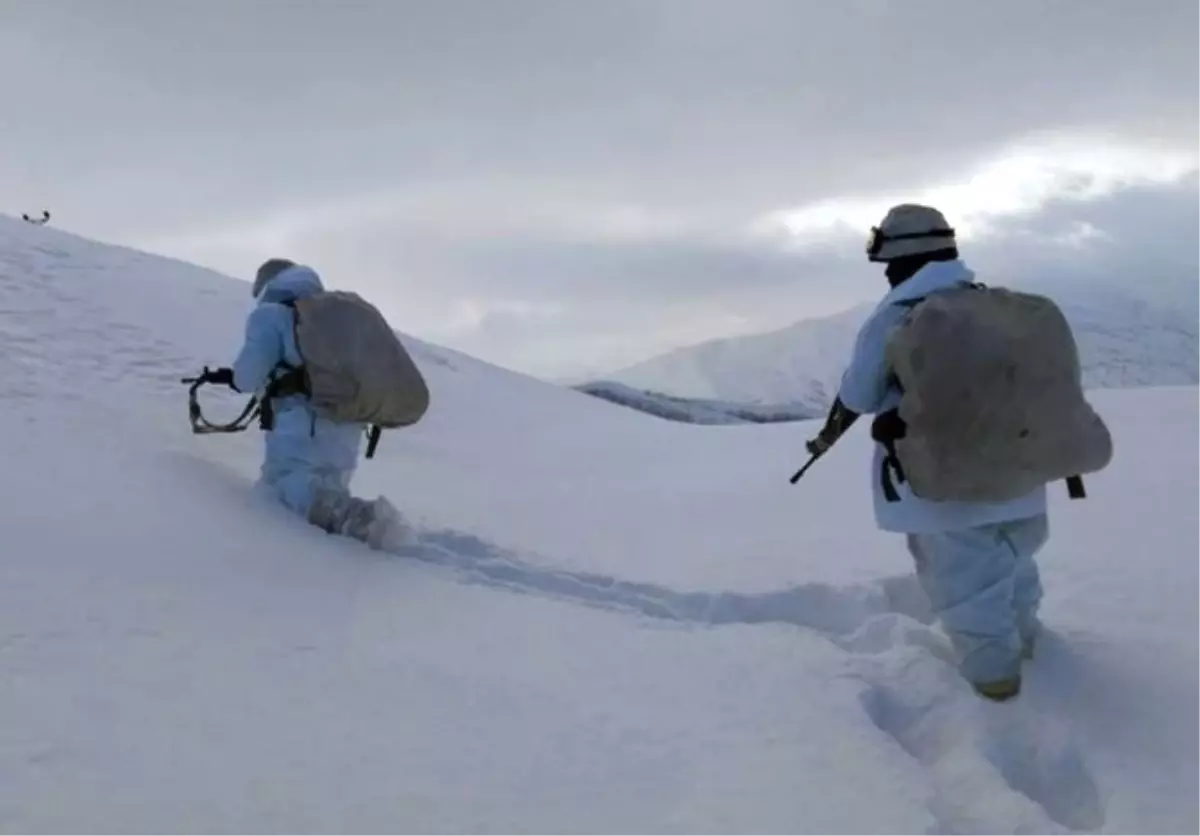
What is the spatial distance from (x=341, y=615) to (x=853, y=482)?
4.55 metres

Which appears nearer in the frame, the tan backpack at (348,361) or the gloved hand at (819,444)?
the gloved hand at (819,444)

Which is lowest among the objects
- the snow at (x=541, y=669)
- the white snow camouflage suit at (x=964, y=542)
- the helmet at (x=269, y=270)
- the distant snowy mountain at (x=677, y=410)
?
the snow at (x=541, y=669)

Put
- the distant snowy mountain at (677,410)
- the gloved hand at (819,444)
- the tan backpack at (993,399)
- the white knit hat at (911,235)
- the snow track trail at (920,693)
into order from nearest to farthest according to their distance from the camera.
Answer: the snow track trail at (920,693)
the tan backpack at (993,399)
the white knit hat at (911,235)
the gloved hand at (819,444)
the distant snowy mountain at (677,410)

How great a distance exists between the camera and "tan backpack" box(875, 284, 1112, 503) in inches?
132

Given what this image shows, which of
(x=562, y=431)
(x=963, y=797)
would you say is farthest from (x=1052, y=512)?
(x=562, y=431)

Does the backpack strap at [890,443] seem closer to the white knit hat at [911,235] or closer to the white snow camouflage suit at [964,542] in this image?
the white snow camouflage suit at [964,542]

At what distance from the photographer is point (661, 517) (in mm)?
7066

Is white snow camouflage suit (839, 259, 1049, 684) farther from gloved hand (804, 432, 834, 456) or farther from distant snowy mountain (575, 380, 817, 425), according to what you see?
distant snowy mountain (575, 380, 817, 425)

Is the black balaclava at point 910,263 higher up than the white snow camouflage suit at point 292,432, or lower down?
higher up

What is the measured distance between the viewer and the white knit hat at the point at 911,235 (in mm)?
3807

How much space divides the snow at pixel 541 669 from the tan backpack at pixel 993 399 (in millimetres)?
648

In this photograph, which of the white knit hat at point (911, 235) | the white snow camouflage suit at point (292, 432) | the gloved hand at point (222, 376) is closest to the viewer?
the white knit hat at point (911, 235)

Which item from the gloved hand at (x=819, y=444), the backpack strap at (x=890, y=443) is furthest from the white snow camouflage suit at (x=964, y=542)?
the gloved hand at (x=819, y=444)

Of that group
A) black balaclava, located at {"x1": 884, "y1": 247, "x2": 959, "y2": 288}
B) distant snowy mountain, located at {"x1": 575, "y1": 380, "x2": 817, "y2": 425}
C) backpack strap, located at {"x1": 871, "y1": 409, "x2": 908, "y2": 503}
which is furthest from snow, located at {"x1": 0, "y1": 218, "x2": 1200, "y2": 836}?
distant snowy mountain, located at {"x1": 575, "y1": 380, "x2": 817, "y2": 425}
